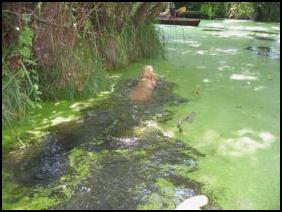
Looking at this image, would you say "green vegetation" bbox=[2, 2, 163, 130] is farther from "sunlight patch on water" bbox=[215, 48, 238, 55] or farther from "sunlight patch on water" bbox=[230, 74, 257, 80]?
"sunlight patch on water" bbox=[230, 74, 257, 80]

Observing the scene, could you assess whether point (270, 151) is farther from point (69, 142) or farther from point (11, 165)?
point (11, 165)

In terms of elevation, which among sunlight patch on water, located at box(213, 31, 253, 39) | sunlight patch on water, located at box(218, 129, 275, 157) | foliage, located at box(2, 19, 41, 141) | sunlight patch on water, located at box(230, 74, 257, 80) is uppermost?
foliage, located at box(2, 19, 41, 141)

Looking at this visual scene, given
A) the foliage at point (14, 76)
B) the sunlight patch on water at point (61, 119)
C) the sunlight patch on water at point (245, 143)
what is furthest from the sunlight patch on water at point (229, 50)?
the foliage at point (14, 76)

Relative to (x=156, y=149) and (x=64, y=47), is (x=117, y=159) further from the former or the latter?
(x=64, y=47)

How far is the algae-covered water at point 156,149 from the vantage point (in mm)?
2471

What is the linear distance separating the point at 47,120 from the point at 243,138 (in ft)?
4.97

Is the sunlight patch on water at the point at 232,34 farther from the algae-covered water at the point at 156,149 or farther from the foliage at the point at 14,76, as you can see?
the foliage at the point at 14,76

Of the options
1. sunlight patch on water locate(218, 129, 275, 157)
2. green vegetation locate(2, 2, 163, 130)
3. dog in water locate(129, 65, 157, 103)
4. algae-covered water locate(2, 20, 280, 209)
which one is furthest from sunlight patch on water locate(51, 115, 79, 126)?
sunlight patch on water locate(218, 129, 275, 157)

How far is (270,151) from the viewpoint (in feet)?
10.0

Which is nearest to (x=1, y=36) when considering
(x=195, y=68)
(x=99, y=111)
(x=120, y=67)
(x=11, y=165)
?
(x=11, y=165)

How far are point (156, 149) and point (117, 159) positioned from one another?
12.3 inches

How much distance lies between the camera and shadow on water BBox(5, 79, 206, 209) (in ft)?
8.11

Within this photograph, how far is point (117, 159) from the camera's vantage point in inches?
115

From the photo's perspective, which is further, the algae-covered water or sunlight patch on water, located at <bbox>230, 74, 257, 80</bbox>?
sunlight patch on water, located at <bbox>230, 74, 257, 80</bbox>
